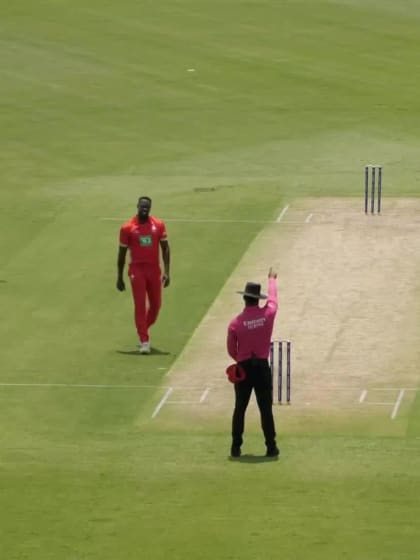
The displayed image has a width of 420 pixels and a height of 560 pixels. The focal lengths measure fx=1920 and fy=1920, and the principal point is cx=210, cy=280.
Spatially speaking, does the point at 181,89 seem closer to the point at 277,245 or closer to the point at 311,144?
the point at 311,144

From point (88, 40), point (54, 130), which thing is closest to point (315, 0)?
point (88, 40)

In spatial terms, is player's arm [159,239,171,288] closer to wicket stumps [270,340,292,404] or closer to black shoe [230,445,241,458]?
wicket stumps [270,340,292,404]

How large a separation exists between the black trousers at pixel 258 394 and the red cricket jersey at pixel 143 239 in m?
6.06

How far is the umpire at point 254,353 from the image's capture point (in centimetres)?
2064

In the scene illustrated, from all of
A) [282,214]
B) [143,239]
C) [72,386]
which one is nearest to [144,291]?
[143,239]

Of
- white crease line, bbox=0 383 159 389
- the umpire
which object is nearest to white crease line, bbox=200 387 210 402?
white crease line, bbox=0 383 159 389

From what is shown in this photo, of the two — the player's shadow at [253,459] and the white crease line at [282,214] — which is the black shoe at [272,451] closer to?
the player's shadow at [253,459]

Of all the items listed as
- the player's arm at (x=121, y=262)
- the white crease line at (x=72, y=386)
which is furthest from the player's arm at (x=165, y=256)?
the white crease line at (x=72, y=386)

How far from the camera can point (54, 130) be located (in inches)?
1834

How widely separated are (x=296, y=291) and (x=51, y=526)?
40.0 feet

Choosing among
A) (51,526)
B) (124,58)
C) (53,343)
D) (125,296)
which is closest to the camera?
(51,526)

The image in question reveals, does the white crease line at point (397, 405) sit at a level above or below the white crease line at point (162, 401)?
above

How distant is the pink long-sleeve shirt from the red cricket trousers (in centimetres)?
605

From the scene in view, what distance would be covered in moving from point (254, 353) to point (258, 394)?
499 mm
